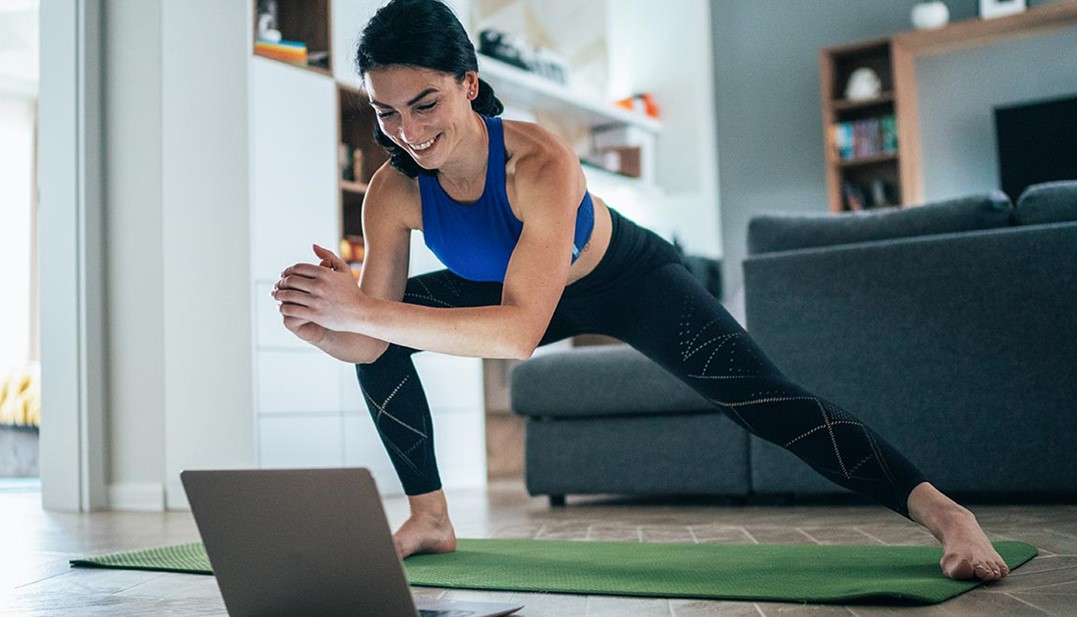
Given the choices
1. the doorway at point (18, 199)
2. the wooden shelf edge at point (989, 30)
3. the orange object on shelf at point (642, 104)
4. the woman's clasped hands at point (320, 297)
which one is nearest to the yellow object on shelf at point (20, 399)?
the doorway at point (18, 199)

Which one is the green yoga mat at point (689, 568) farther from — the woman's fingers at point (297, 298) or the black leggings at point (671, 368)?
the woman's fingers at point (297, 298)

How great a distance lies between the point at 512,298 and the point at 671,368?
0.50 metres

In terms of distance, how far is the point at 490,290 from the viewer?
196 cm

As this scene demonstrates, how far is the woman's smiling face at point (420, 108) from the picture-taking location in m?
1.53

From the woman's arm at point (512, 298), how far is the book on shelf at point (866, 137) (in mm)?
4949

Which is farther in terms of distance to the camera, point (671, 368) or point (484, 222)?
point (671, 368)

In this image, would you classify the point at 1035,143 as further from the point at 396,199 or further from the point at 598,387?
the point at 396,199

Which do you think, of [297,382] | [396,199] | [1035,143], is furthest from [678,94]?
[396,199]

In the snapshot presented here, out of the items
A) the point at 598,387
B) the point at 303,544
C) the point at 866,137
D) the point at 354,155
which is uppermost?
the point at 866,137

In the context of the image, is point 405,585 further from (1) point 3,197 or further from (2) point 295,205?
(1) point 3,197

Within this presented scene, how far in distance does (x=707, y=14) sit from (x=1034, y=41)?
82.0 inches

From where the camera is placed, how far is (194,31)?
374 centimetres

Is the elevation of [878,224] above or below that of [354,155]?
below

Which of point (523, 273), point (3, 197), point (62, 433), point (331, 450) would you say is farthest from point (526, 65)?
point (3, 197)
